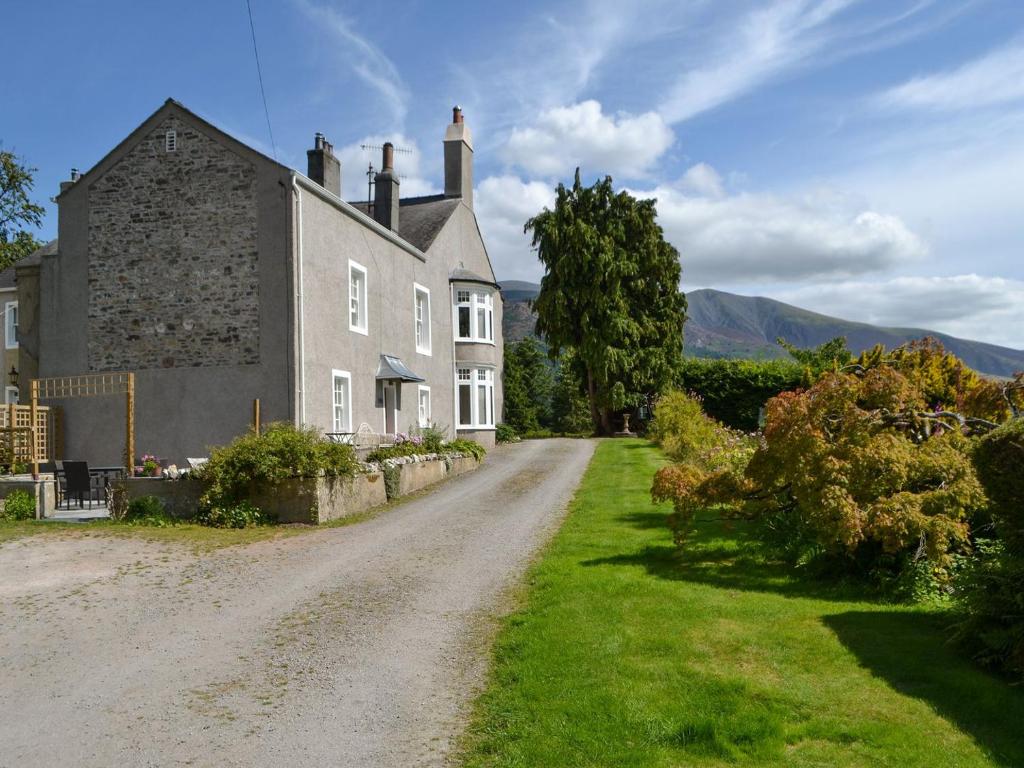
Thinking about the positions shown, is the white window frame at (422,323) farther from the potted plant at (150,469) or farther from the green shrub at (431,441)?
the potted plant at (150,469)

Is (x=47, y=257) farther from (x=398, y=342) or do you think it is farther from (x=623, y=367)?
(x=623, y=367)

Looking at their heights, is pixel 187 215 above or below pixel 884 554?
above

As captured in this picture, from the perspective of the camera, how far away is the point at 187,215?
64.5 feet

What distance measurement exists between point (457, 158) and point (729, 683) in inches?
1185

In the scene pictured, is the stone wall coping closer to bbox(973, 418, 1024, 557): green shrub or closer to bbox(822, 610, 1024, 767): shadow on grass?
bbox(822, 610, 1024, 767): shadow on grass

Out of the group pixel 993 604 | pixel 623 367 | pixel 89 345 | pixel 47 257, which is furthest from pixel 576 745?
pixel 623 367

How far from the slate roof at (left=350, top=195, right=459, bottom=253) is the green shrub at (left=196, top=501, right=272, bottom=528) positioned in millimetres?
14423

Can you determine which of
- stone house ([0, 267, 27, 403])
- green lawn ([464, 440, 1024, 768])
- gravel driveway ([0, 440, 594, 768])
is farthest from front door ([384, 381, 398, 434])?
stone house ([0, 267, 27, 403])

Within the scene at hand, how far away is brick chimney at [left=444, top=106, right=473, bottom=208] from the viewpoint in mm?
33219

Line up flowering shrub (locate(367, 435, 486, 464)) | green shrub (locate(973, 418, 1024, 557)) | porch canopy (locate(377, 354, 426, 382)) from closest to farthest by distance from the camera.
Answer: green shrub (locate(973, 418, 1024, 557))
flowering shrub (locate(367, 435, 486, 464))
porch canopy (locate(377, 354, 426, 382))

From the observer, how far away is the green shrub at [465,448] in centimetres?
2390

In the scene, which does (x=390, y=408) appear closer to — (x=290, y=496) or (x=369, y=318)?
(x=369, y=318)

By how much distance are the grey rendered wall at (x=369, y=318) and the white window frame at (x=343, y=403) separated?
0.14 metres

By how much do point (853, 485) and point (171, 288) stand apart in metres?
16.4
